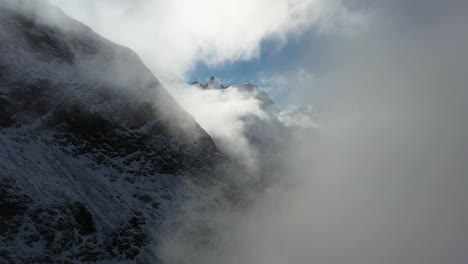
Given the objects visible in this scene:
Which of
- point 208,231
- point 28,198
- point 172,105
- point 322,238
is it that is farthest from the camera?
point 322,238

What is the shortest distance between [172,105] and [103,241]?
2222 inches

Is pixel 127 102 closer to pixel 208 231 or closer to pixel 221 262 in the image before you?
pixel 208 231

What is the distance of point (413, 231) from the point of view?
197 metres

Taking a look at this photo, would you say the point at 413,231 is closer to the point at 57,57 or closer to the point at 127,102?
the point at 127,102

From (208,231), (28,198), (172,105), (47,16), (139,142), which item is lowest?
(28,198)

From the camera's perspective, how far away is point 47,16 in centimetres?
9550

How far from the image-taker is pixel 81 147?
7531 centimetres

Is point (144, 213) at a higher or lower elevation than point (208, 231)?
lower

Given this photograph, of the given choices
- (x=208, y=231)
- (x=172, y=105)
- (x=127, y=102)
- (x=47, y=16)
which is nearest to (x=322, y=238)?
(x=208, y=231)

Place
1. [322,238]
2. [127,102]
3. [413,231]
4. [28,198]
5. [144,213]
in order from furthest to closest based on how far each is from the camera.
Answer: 1. [413,231]
2. [322,238]
3. [127,102]
4. [144,213]
5. [28,198]

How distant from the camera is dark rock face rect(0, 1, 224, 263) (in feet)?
180

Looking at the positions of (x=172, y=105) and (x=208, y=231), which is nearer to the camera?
(x=208, y=231)

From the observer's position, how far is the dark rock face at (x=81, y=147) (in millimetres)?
55000

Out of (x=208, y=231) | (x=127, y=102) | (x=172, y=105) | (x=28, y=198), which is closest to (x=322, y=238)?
(x=208, y=231)
